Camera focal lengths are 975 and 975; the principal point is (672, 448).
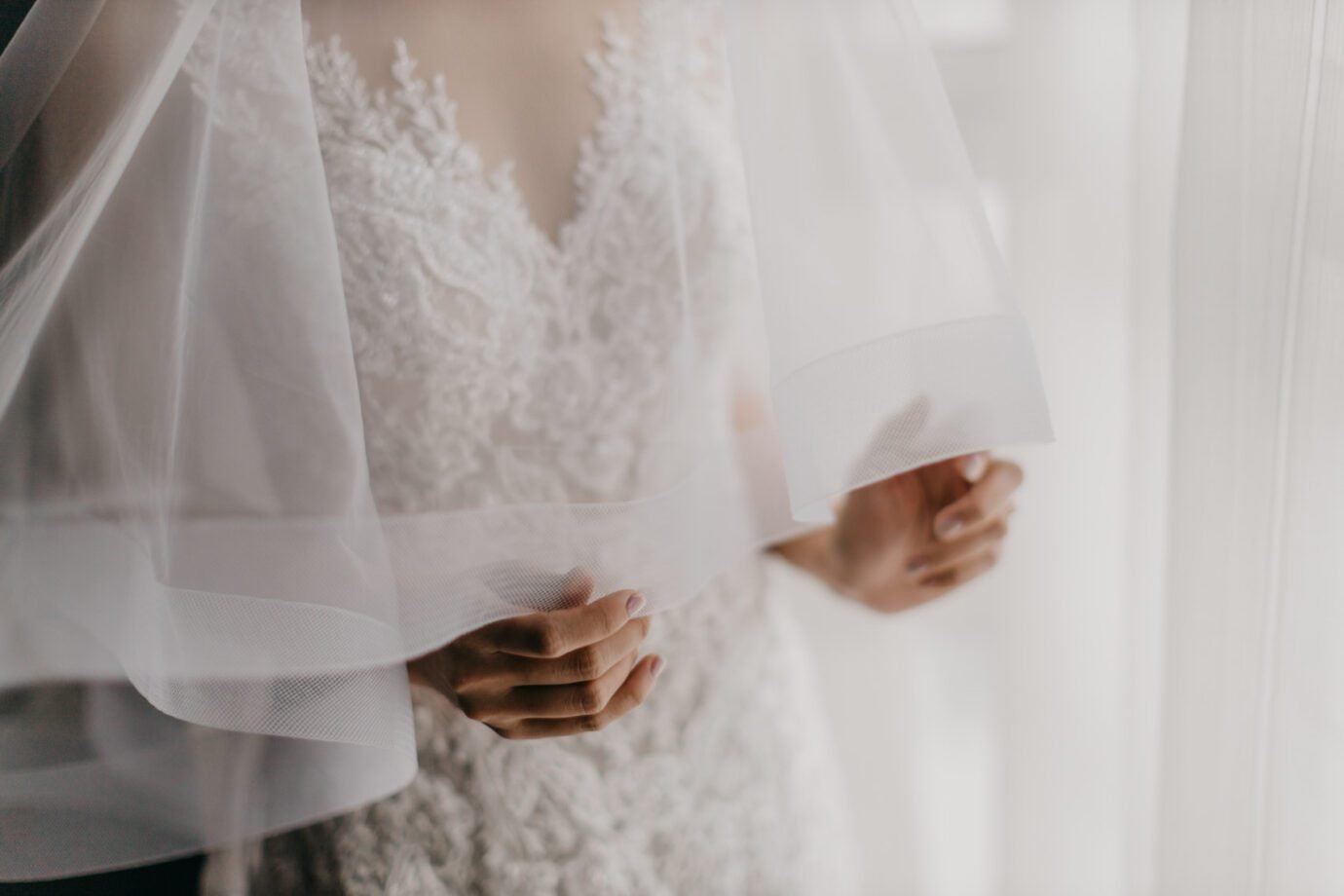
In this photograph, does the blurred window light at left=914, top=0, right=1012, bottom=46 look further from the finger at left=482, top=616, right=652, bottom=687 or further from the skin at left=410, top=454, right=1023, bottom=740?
the finger at left=482, top=616, right=652, bottom=687

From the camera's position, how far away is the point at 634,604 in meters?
0.56

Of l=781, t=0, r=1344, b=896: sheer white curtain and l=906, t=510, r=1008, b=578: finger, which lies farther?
l=906, t=510, r=1008, b=578: finger

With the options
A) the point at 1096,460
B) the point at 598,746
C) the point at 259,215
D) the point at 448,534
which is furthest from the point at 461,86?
the point at 1096,460

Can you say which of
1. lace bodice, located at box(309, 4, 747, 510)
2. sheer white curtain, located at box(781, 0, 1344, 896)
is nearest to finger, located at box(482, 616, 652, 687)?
lace bodice, located at box(309, 4, 747, 510)

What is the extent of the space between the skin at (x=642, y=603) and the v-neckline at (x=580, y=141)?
0.85 feet

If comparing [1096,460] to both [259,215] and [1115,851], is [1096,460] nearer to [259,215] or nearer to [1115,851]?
[1115,851]

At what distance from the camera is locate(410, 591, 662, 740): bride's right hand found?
0.54 m

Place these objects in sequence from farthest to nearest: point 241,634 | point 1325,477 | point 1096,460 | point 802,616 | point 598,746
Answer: point 802,616, point 1096,460, point 598,746, point 1325,477, point 241,634

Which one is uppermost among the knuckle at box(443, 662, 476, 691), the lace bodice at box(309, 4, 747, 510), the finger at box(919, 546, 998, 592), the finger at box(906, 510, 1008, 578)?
the lace bodice at box(309, 4, 747, 510)

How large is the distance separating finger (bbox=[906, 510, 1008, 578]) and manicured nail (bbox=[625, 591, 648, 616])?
31 centimetres

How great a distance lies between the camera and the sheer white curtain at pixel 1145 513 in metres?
0.62

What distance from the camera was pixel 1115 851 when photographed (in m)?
0.90

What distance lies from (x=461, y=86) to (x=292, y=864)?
1.90ft

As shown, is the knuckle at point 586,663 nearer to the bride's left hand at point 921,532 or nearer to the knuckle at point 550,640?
the knuckle at point 550,640
